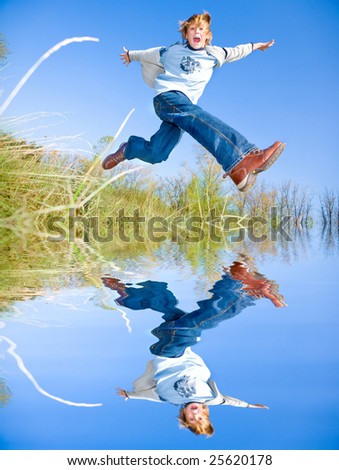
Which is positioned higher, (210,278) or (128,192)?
(128,192)

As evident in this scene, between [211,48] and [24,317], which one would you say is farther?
[211,48]

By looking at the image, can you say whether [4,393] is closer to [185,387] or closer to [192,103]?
[185,387]

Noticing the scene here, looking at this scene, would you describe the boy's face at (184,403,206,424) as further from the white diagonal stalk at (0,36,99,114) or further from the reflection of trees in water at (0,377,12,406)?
the white diagonal stalk at (0,36,99,114)

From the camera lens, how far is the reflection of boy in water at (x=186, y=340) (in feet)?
3.15

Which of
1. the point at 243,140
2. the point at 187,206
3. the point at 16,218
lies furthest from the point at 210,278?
the point at 187,206

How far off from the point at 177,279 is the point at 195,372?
902 millimetres

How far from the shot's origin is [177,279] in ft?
6.33

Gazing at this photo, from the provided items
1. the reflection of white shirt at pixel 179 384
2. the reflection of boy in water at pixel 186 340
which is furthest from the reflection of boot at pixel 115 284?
the reflection of white shirt at pixel 179 384

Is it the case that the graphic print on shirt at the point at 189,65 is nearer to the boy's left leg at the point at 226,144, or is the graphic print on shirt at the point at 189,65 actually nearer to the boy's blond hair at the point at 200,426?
the boy's left leg at the point at 226,144

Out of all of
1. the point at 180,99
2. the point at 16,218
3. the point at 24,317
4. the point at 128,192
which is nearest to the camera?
the point at 24,317

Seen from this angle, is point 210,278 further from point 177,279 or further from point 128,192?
point 128,192

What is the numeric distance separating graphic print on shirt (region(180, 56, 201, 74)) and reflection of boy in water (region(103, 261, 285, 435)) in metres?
1.13
